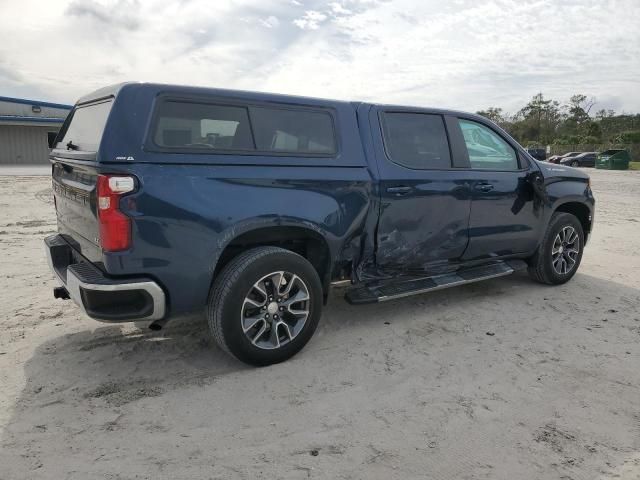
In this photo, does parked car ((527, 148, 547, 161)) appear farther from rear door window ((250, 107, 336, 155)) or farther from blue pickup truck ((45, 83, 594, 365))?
rear door window ((250, 107, 336, 155))

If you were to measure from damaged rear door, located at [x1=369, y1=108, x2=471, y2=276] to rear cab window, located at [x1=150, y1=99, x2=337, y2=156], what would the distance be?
558mm

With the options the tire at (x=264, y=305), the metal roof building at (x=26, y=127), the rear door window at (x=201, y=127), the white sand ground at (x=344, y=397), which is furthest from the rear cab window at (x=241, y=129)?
the metal roof building at (x=26, y=127)

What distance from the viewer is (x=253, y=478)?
93.0 inches

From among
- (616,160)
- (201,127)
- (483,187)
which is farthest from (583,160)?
(201,127)

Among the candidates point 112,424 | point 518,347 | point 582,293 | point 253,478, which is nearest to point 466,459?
point 253,478

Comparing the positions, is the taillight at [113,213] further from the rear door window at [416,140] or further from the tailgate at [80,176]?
the rear door window at [416,140]

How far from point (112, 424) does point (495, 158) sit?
4.00 meters

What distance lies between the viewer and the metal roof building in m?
30.8

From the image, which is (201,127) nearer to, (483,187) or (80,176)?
(80,176)

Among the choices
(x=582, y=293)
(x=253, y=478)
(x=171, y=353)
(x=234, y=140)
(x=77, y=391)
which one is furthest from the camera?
(x=582, y=293)

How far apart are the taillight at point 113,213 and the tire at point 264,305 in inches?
27.4

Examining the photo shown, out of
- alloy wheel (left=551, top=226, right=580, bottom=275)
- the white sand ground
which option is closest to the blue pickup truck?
the white sand ground

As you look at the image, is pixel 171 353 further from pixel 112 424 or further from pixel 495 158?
pixel 495 158

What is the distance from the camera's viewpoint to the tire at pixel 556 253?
5.33 m
